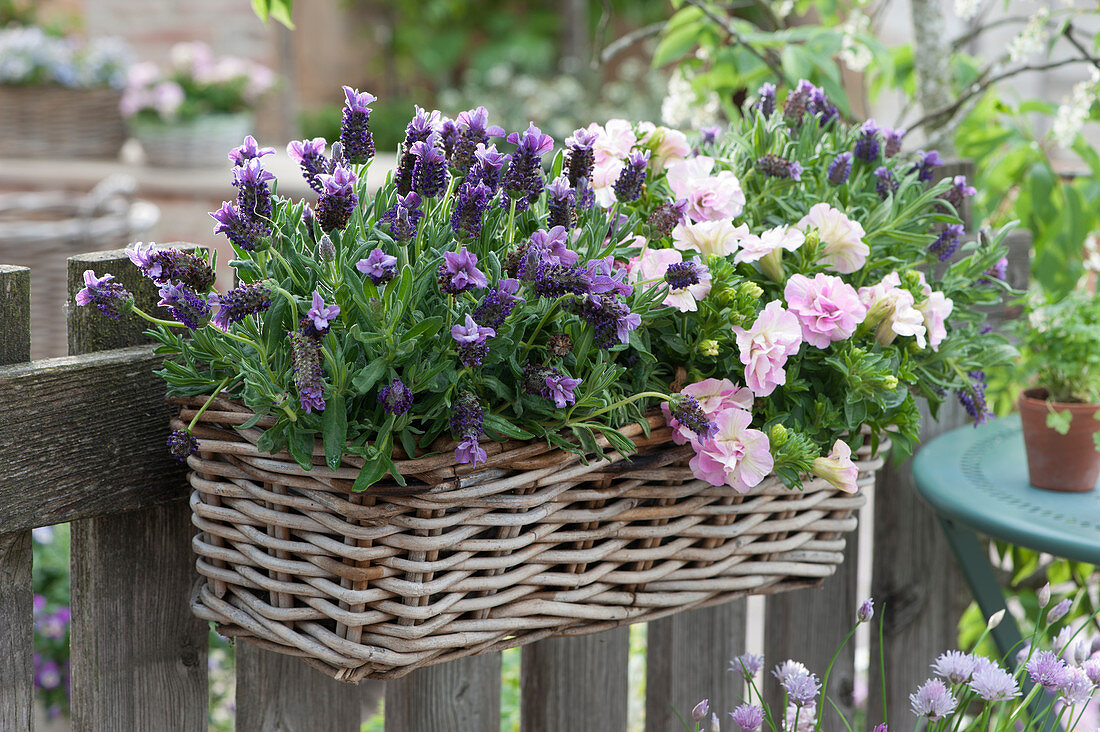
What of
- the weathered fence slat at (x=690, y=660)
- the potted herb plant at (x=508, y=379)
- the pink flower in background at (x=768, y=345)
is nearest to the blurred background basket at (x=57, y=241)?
the weathered fence slat at (x=690, y=660)

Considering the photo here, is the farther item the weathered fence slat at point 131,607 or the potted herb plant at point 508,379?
the weathered fence slat at point 131,607

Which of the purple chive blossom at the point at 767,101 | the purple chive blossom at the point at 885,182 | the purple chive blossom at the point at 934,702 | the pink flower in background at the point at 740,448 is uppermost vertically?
the purple chive blossom at the point at 767,101

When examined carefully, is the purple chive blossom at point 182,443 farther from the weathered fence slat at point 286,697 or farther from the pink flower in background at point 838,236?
the pink flower in background at point 838,236

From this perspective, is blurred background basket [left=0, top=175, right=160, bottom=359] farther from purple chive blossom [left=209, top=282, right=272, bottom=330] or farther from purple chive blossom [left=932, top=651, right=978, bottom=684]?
purple chive blossom [left=932, top=651, right=978, bottom=684]

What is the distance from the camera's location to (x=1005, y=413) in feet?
5.00

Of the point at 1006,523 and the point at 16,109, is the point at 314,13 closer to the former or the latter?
the point at 16,109

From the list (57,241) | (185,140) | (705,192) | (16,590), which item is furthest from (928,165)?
(185,140)

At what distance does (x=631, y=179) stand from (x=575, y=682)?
24.5 inches

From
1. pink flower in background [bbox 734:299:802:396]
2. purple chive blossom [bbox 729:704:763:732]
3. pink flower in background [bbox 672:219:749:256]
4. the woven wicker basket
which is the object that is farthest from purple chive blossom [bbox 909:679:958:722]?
the woven wicker basket

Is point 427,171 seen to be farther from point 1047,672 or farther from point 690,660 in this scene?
point 690,660

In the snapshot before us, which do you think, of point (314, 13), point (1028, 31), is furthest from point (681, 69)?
point (314, 13)

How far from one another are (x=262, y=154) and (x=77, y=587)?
1.36 feet

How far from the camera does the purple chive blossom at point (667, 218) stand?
0.79m

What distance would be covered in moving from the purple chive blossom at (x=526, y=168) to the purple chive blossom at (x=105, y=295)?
26 centimetres
